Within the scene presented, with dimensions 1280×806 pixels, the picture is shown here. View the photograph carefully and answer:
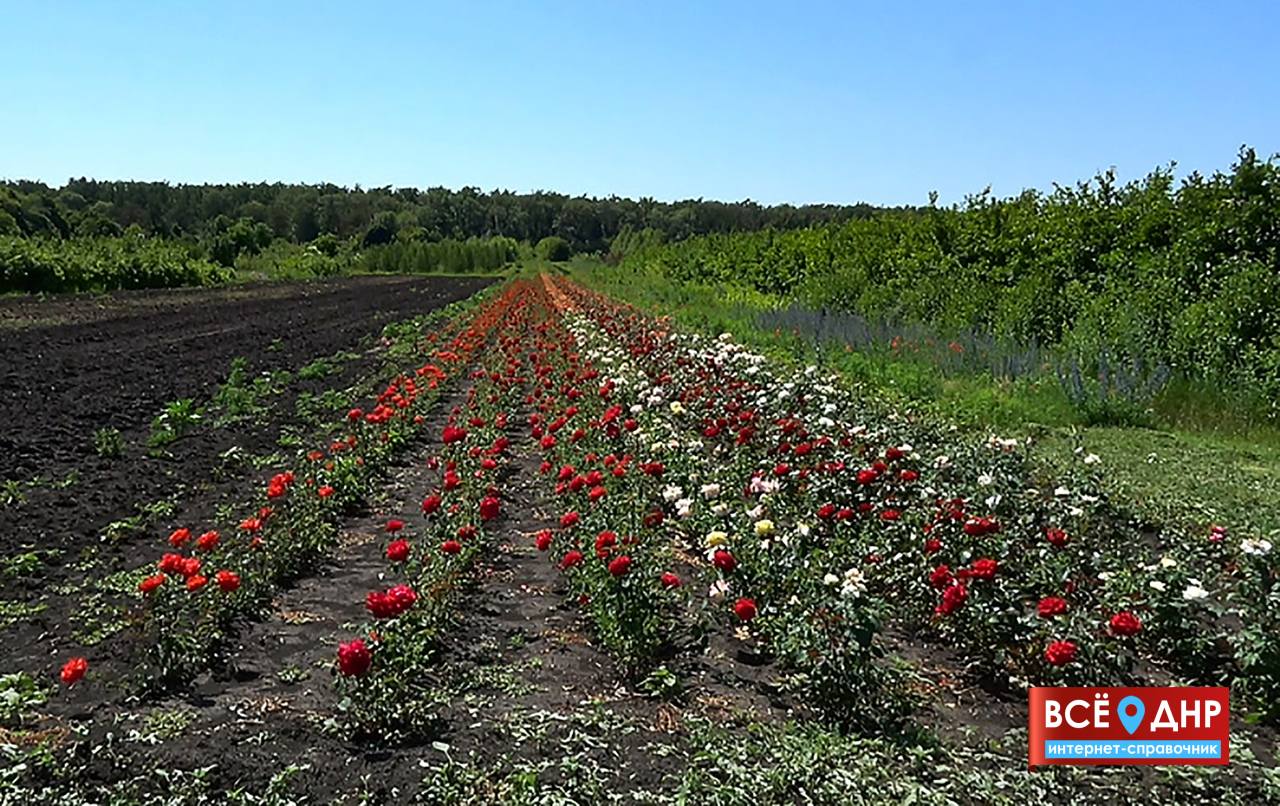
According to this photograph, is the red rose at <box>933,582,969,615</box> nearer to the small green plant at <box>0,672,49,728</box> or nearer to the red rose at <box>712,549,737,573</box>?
the red rose at <box>712,549,737,573</box>

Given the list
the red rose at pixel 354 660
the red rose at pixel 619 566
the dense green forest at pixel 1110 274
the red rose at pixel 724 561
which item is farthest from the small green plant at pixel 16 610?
the dense green forest at pixel 1110 274

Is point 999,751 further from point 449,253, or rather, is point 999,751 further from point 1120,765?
point 449,253

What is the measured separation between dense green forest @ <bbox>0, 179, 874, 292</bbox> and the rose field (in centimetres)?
2858

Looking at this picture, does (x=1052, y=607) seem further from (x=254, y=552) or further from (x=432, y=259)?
(x=432, y=259)

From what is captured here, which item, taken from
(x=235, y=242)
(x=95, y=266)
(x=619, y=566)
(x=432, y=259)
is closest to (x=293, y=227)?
(x=432, y=259)

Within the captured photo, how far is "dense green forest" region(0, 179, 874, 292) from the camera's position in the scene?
130 ft

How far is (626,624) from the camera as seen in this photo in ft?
13.7

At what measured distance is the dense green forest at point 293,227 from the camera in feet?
130

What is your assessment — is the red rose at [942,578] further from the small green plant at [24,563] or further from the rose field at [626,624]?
the small green plant at [24,563]

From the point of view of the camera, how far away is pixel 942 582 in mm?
3879

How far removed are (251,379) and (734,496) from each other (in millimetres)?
10164

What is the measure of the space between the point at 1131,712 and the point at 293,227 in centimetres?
12519

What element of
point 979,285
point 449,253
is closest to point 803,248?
point 979,285

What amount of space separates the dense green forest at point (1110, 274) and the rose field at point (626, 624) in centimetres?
487
